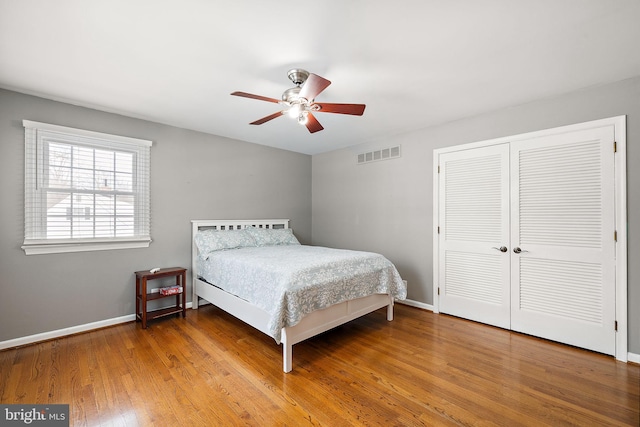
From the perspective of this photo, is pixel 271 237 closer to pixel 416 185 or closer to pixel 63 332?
pixel 416 185

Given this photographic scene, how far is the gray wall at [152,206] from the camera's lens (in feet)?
9.07

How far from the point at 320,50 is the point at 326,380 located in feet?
8.34

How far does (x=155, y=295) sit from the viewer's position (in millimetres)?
3428

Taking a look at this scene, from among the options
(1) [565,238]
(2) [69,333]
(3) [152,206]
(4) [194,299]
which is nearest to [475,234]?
(1) [565,238]

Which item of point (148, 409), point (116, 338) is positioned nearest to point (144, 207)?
point (116, 338)

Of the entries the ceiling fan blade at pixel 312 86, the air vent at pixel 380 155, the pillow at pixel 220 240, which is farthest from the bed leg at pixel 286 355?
the air vent at pixel 380 155

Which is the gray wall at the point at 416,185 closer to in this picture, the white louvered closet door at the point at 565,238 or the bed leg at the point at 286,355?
the white louvered closet door at the point at 565,238

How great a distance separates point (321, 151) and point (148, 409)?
171 inches

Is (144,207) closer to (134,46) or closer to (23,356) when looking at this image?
(23,356)

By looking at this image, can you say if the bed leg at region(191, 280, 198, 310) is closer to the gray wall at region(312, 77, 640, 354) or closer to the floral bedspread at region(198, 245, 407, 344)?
the floral bedspread at region(198, 245, 407, 344)

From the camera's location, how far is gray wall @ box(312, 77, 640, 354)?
2.52 m

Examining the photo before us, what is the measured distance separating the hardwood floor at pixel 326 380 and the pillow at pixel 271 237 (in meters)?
1.42

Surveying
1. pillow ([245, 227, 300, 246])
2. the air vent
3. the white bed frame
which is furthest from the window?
the air vent

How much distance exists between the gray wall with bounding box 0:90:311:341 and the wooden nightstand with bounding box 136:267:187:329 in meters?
0.13
